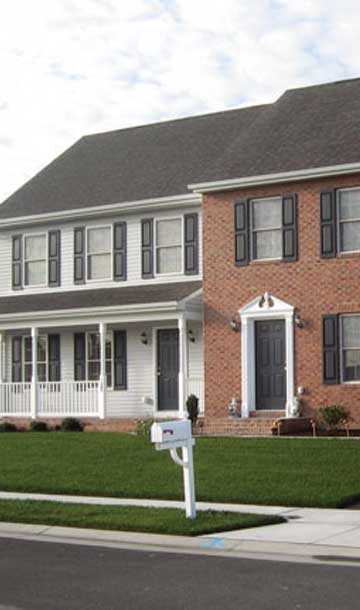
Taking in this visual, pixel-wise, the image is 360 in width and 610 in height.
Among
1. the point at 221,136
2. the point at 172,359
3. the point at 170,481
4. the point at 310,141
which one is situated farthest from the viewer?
the point at 221,136

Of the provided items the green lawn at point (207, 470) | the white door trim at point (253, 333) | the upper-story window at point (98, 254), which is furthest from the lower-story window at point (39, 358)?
the green lawn at point (207, 470)

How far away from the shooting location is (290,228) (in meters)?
23.8

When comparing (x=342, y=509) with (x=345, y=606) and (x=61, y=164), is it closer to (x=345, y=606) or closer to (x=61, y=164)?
(x=345, y=606)

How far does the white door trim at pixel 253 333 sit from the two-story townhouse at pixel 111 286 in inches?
59.3

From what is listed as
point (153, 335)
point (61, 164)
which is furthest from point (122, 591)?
point (61, 164)

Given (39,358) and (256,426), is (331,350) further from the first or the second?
(39,358)

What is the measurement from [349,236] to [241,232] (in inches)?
102

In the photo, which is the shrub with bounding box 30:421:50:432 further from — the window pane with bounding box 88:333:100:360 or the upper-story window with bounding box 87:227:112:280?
the upper-story window with bounding box 87:227:112:280

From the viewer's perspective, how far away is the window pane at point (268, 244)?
24078 mm

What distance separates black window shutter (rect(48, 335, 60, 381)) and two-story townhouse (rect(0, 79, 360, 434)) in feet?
0.14

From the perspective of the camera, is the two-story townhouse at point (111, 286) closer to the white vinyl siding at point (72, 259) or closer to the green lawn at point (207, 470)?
the white vinyl siding at point (72, 259)

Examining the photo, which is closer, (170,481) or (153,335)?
(170,481)

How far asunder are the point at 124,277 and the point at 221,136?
4824 mm

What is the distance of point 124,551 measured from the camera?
11203 mm
